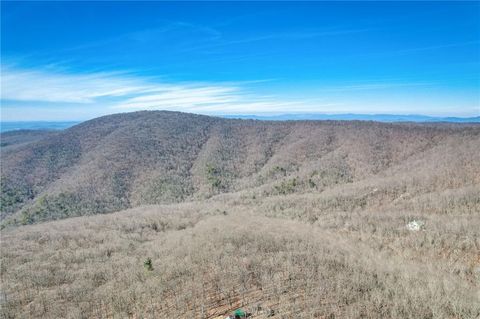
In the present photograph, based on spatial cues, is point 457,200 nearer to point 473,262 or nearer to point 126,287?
point 473,262

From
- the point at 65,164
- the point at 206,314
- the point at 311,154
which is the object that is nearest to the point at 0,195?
the point at 65,164

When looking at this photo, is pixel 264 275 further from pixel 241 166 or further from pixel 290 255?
pixel 241 166

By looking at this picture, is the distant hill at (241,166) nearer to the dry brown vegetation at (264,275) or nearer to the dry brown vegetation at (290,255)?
the dry brown vegetation at (290,255)

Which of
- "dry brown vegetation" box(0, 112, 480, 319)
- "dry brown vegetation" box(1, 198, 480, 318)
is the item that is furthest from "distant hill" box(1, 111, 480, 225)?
"dry brown vegetation" box(1, 198, 480, 318)

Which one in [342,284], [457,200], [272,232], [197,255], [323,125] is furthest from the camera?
[323,125]

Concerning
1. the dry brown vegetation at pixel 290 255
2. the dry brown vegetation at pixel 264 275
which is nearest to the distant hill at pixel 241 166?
the dry brown vegetation at pixel 290 255

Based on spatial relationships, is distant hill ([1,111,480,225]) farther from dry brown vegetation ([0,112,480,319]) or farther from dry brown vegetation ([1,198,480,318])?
dry brown vegetation ([1,198,480,318])

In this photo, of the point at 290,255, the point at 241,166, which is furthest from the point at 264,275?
the point at 241,166

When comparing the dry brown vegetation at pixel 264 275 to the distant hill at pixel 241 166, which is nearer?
the dry brown vegetation at pixel 264 275
